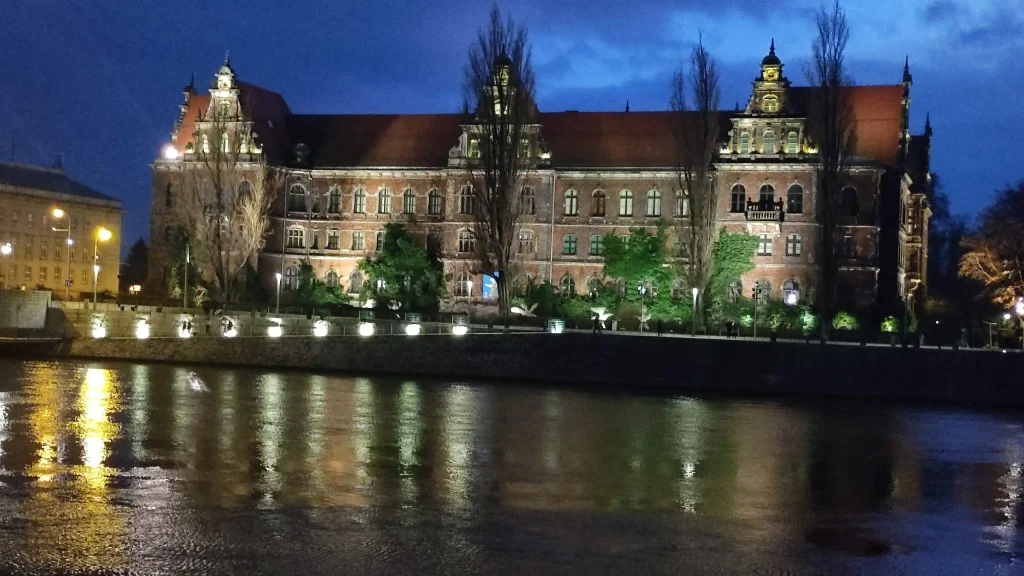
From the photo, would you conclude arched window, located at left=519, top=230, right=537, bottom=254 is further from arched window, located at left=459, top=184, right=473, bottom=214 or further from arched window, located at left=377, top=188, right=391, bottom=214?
arched window, located at left=377, top=188, right=391, bottom=214

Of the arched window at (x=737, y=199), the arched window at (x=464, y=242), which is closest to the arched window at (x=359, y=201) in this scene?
the arched window at (x=464, y=242)

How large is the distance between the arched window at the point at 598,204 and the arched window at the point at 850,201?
14.8 meters

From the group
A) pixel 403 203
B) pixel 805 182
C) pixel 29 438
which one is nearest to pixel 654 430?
pixel 29 438

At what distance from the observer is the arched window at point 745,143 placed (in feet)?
213

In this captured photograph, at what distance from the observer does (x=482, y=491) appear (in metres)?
17.2

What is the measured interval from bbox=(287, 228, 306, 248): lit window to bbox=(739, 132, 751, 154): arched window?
29.7 m

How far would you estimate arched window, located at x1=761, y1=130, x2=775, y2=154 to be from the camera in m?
64.2

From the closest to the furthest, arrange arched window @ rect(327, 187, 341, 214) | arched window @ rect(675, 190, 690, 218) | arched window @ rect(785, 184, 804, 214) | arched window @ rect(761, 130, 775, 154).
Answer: arched window @ rect(761, 130, 775, 154), arched window @ rect(785, 184, 804, 214), arched window @ rect(675, 190, 690, 218), arched window @ rect(327, 187, 341, 214)

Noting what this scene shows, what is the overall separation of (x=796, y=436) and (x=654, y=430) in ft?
11.6

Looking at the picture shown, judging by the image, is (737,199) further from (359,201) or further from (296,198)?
(296,198)

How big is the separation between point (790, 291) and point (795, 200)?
5253mm

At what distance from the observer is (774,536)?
14.5 meters

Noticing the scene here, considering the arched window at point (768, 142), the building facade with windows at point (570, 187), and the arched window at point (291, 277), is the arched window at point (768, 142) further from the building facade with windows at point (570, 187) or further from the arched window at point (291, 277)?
the arched window at point (291, 277)

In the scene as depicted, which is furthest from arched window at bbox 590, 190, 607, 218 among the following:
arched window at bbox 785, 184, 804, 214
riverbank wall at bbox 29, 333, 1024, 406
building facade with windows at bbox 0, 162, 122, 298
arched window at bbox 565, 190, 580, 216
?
building facade with windows at bbox 0, 162, 122, 298
